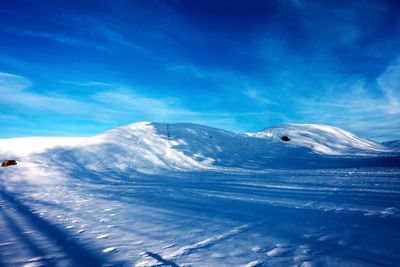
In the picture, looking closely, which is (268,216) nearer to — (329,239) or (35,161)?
(329,239)

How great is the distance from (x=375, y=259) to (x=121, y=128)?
31.8 metres

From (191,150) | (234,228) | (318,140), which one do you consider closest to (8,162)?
(191,150)

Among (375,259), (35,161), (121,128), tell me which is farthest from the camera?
(121,128)

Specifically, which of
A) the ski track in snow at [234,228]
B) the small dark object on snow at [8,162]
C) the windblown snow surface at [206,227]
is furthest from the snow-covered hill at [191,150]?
the ski track in snow at [234,228]

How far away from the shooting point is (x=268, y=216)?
19.5ft

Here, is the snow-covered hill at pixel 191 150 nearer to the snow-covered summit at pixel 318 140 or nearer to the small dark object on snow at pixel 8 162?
the snow-covered summit at pixel 318 140

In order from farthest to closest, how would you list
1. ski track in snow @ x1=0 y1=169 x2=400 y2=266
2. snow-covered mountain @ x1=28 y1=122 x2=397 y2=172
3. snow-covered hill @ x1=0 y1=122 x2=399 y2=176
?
snow-covered mountain @ x1=28 y1=122 x2=397 y2=172 → snow-covered hill @ x1=0 y1=122 x2=399 y2=176 → ski track in snow @ x1=0 y1=169 x2=400 y2=266

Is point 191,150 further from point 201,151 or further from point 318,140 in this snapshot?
point 318,140

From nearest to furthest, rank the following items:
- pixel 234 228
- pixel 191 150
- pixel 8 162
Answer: pixel 234 228
pixel 8 162
pixel 191 150

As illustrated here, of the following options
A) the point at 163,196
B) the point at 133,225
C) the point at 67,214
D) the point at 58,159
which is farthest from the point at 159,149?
the point at 133,225

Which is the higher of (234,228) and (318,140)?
(318,140)

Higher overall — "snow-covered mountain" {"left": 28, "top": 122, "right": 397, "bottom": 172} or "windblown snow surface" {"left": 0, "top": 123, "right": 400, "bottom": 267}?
"snow-covered mountain" {"left": 28, "top": 122, "right": 397, "bottom": 172}

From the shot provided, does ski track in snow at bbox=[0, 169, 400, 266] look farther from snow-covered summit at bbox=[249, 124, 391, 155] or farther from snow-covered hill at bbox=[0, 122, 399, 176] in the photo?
snow-covered summit at bbox=[249, 124, 391, 155]

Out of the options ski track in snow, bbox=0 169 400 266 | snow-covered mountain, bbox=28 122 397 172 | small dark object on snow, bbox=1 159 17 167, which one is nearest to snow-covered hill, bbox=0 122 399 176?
snow-covered mountain, bbox=28 122 397 172
